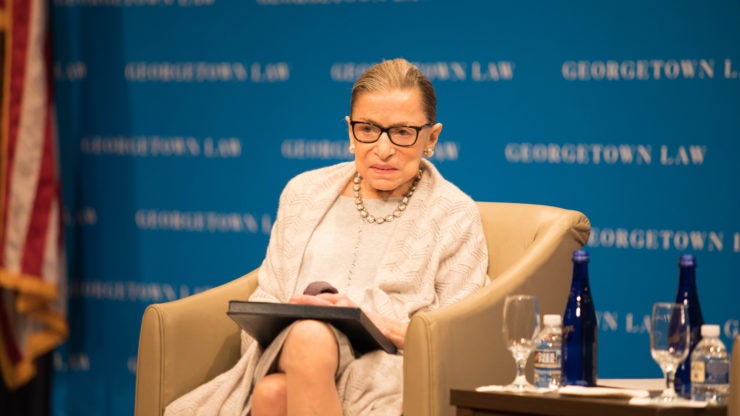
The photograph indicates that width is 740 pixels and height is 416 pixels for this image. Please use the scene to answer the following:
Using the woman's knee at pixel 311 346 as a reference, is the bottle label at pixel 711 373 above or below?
below

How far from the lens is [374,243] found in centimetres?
331

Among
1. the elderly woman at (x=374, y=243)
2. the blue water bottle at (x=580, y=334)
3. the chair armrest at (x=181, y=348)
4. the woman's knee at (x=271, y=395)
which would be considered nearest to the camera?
the blue water bottle at (x=580, y=334)

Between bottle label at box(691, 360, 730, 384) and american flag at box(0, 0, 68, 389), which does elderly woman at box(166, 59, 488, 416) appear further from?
american flag at box(0, 0, 68, 389)

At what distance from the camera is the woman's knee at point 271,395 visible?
2.93 m

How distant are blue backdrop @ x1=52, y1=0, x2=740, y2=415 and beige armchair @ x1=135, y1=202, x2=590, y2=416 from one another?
2.09ft

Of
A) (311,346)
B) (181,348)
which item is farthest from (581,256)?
(181,348)

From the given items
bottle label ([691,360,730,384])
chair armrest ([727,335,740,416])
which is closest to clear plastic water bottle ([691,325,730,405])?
bottle label ([691,360,730,384])

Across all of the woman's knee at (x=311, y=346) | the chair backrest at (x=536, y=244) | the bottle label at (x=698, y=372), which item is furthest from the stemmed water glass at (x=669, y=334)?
the woman's knee at (x=311, y=346)

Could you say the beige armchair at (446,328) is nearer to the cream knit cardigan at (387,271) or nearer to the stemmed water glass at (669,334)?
the cream knit cardigan at (387,271)

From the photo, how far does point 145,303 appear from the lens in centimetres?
505

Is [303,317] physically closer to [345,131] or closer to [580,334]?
[580,334]

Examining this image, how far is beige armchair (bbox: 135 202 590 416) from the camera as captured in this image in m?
2.83

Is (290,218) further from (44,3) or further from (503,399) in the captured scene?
(44,3)

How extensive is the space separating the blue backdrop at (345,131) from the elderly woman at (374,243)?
2.93ft
